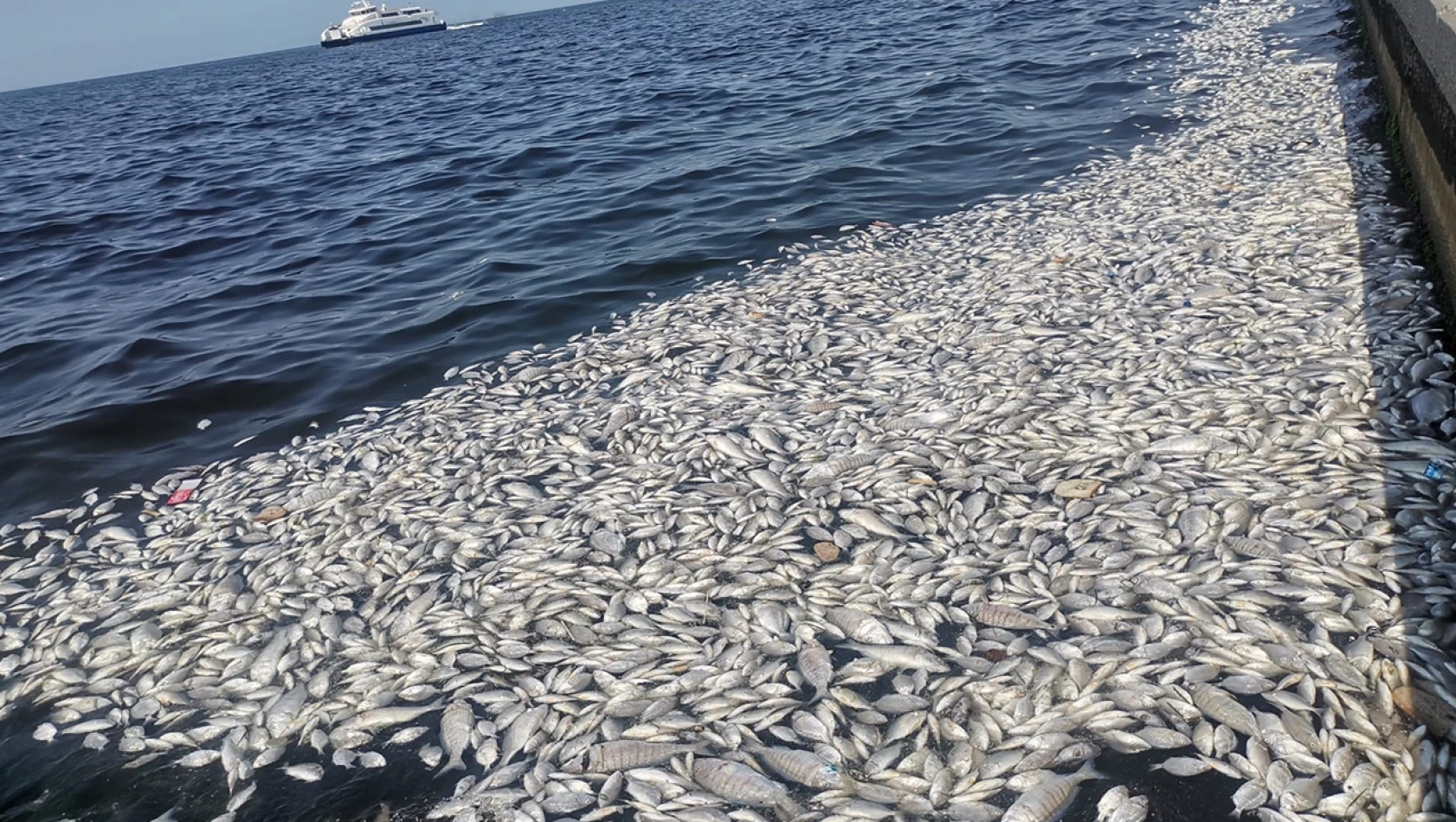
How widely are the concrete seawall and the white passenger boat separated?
3778 inches

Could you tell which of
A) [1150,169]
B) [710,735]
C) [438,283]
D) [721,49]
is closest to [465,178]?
[438,283]

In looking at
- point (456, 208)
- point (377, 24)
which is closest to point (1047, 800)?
point (456, 208)

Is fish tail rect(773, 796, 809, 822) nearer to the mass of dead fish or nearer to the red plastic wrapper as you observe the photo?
the mass of dead fish

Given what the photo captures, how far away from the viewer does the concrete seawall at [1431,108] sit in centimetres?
673

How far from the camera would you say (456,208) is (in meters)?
14.7

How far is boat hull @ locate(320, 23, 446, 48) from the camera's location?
92.6m

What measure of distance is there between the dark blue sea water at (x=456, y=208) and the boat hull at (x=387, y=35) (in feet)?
231

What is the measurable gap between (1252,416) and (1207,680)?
236 cm

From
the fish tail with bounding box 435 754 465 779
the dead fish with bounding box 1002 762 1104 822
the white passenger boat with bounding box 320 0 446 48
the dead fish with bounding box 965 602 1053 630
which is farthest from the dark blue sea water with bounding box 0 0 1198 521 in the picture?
the white passenger boat with bounding box 320 0 446 48

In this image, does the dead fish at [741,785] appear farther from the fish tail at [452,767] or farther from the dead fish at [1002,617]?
the dead fish at [1002,617]

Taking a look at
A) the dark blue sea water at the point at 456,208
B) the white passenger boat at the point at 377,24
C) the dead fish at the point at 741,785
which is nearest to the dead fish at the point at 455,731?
the dead fish at the point at 741,785

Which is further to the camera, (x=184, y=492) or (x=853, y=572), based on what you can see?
(x=184, y=492)

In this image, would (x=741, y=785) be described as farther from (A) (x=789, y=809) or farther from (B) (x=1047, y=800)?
(B) (x=1047, y=800)

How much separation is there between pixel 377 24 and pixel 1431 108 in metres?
98.5
